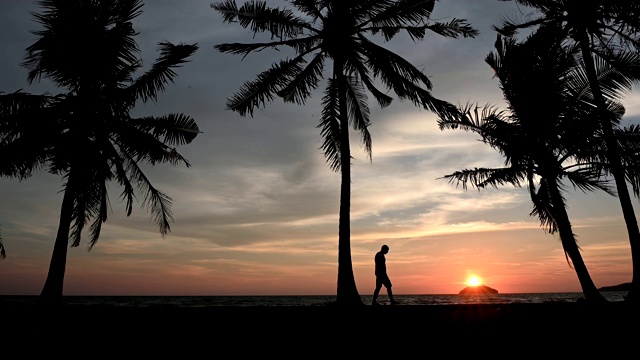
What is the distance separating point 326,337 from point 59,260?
10.4m

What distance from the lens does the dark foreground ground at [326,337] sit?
5340 mm

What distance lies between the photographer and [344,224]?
14.6 m

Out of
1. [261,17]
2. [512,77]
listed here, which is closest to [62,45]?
[261,17]

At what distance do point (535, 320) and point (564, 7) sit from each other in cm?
1258

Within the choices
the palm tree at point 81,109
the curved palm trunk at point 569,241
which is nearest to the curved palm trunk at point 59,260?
the palm tree at point 81,109

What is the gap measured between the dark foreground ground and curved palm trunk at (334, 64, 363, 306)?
5086 mm

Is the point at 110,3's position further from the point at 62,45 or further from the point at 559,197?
the point at 559,197

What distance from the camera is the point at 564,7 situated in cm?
1599

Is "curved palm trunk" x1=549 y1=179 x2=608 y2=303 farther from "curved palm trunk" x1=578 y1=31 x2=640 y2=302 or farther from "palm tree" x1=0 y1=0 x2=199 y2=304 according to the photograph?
"palm tree" x1=0 y1=0 x2=199 y2=304

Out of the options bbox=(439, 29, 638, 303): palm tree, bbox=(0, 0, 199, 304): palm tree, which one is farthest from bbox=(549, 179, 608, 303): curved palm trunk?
bbox=(0, 0, 199, 304): palm tree

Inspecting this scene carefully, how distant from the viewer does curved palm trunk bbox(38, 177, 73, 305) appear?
1325cm

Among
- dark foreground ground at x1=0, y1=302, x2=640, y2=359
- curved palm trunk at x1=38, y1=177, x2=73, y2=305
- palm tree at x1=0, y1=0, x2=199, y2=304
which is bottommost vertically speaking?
dark foreground ground at x1=0, y1=302, x2=640, y2=359

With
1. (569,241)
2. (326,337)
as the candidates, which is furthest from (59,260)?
(569,241)

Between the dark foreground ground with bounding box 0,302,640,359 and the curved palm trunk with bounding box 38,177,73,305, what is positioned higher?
the curved palm trunk with bounding box 38,177,73,305
